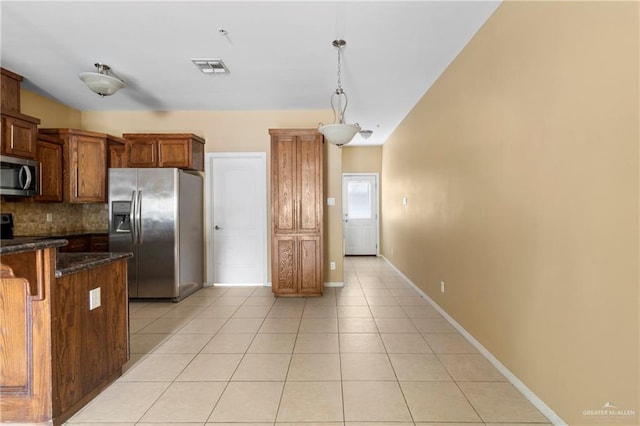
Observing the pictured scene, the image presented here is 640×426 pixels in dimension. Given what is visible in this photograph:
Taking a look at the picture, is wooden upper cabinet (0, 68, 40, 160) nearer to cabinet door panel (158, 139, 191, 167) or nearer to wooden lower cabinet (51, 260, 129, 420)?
cabinet door panel (158, 139, 191, 167)

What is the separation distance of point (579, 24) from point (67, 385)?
348cm

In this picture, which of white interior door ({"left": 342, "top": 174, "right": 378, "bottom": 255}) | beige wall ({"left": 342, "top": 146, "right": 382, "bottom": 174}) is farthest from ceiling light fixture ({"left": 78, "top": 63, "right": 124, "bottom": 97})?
white interior door ({"left": 342, "top": 174, "right": 378, "bottom": 255})

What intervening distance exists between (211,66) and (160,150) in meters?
1.65

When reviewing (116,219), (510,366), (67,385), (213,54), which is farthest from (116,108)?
(510,366)

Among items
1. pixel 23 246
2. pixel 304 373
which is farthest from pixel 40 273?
pixel 304 373

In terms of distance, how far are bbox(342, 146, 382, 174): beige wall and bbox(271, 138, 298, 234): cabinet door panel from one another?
143 inches

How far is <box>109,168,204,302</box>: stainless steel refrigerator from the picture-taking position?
4195 millimetres

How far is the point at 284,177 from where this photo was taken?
4.42 m

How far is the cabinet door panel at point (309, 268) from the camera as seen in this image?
4.43 meters

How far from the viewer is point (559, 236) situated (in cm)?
178

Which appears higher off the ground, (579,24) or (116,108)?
(116,108)

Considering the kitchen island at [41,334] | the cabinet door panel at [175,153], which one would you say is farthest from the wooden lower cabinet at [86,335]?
the cabinet door panel at [175,153]

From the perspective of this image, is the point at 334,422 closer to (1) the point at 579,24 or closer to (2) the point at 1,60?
(1) the point at 579,24

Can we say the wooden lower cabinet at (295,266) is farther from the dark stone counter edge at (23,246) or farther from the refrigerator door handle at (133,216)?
the dark stone counter edge at (23,246)
